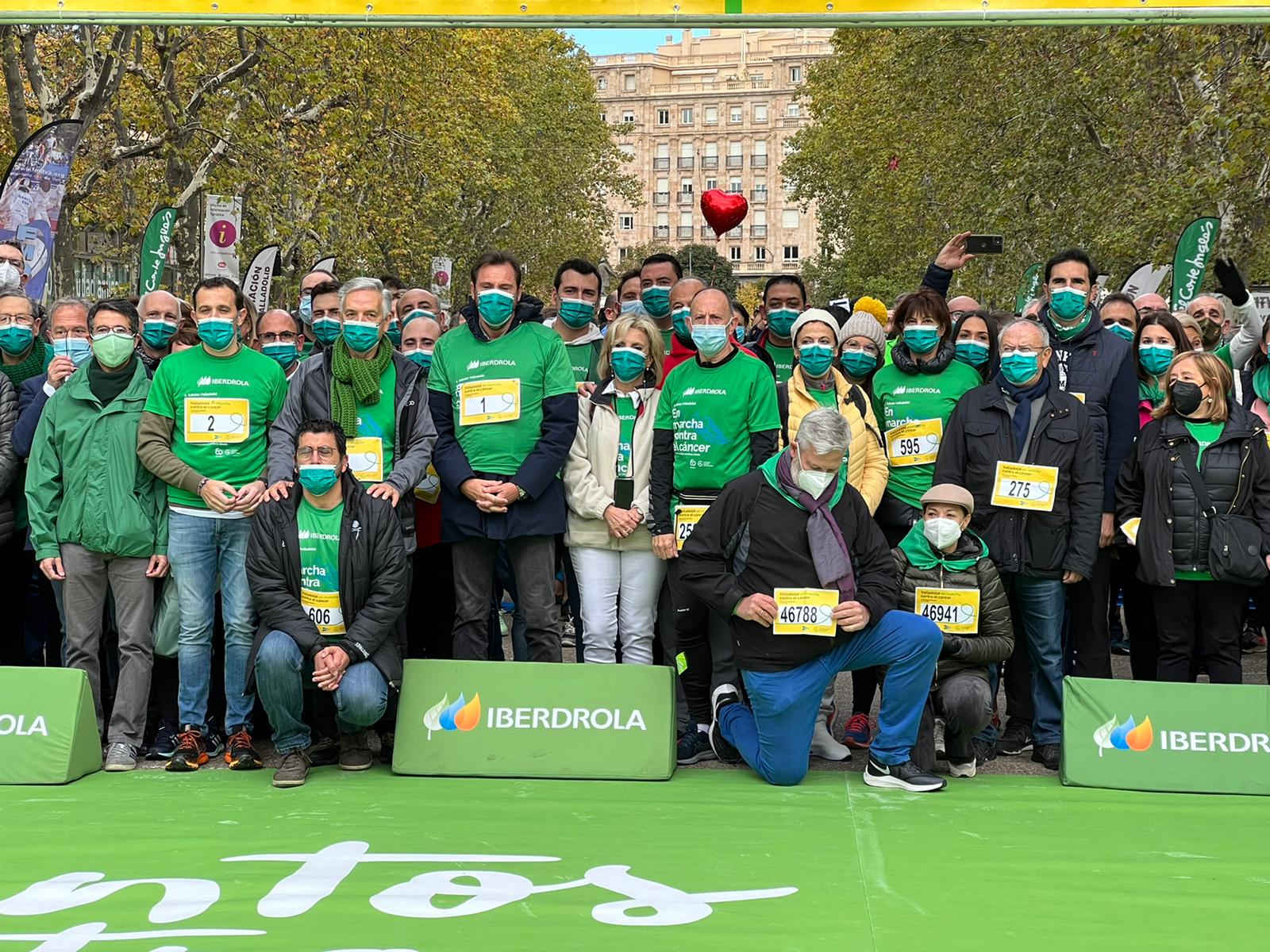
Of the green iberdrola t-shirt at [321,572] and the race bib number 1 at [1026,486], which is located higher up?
the race bib number 1 at [1026,486]

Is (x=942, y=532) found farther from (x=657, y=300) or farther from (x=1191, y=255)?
(x=1191, y=255)

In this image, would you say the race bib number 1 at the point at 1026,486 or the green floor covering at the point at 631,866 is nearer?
the green floor covering at the point at 631,866

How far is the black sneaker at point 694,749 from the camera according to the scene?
782cm

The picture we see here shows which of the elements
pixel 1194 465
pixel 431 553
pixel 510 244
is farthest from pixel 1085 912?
pixel 510 244

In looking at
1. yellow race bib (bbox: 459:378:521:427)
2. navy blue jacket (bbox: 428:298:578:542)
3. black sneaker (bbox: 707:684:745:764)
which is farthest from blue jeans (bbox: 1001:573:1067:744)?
yellow race bib (bbox: 459:378:521:427)

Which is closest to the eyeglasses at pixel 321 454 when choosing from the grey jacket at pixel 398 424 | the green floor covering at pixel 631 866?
the grey jacket at pixel 398 424

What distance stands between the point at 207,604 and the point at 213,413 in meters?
0.93

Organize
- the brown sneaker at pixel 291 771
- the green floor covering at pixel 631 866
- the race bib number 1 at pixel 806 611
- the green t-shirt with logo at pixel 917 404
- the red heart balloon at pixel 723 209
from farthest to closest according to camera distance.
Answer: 1. the red heart balloon at pixel 723 209
2. the green t-shirt with logo at pixel 917 404
3. the brown sneaker at pixel 291 771
4. the race bib number 1 at pixel 806 611
5. the green floor covering at pixel 631 866

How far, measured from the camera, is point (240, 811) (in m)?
6.73

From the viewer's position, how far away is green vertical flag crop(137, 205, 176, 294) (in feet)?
53.0

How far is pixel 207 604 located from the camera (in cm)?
768

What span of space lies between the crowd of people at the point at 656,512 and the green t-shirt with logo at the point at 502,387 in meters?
0.02

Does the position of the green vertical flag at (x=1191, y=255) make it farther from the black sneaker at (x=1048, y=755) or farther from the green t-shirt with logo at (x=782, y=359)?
the black sneaker at (x=1048, y=755)

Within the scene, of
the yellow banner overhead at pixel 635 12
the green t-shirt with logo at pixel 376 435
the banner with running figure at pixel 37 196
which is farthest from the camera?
the banner with running figure at pixel 37 196
